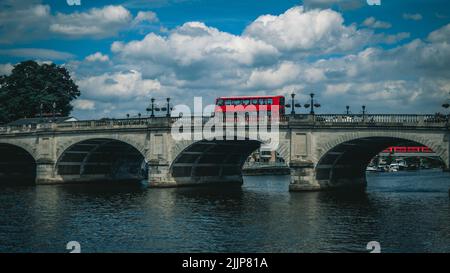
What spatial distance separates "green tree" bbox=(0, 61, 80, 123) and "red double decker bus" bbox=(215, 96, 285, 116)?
65328 millimetres

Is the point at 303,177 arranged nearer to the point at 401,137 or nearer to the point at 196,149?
the point at 401,137

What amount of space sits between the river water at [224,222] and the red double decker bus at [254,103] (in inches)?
449

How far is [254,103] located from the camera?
79.8 m

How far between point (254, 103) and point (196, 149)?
10802mm

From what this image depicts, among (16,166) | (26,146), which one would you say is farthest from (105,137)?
(16,166)

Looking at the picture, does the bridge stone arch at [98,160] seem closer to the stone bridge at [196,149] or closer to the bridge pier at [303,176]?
the stone bridge at [196,149]

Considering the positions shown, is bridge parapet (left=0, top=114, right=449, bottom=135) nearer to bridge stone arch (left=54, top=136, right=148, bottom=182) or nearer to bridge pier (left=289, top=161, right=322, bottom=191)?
bridge stone arch (left=54, top=136, right=148, bottom=182)

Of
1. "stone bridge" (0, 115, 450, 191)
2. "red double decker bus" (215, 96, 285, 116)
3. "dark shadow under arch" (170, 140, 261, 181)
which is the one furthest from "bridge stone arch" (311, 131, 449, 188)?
"dark shadow under arch" (170, 140, 261, 181)

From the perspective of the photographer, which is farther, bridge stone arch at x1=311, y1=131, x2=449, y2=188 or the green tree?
the green tree

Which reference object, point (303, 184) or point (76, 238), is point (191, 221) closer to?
point (76, 238)

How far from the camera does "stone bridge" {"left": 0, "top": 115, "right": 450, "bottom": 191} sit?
69.7 m

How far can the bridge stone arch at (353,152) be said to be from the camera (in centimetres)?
6656

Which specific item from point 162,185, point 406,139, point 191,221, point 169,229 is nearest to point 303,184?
point 406,139
